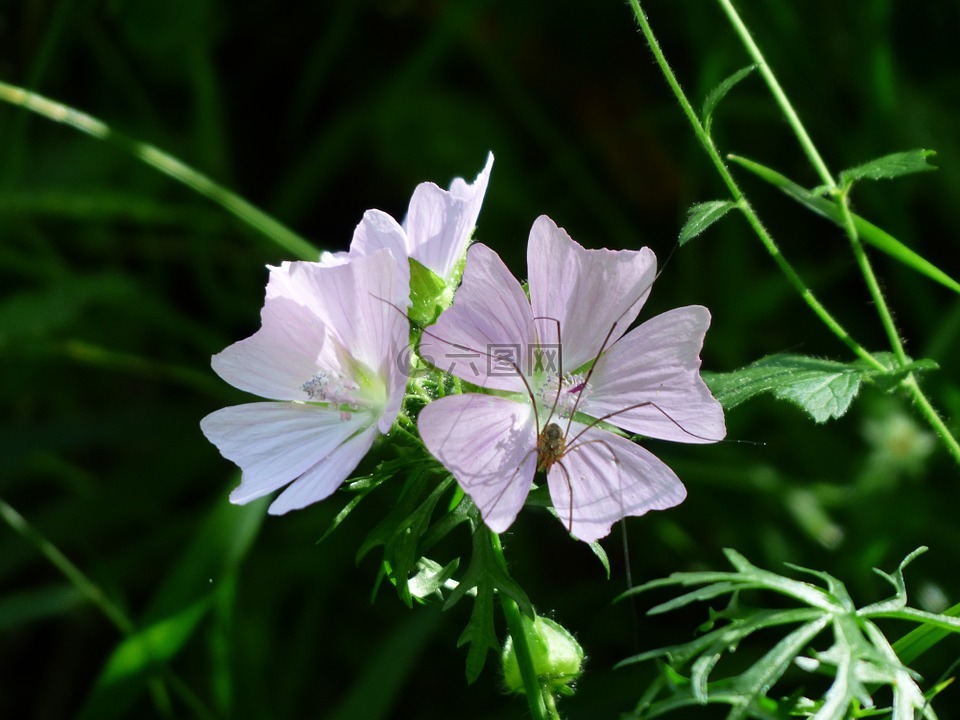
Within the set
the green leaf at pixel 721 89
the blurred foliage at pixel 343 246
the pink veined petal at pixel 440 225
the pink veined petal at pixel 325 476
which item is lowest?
the blurred foliage at pixel 343 246

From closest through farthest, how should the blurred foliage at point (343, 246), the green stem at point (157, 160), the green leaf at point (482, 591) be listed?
the green leaf at point (482, 591) < the green stem at point (157, 160) < the blurred foliage at point (343, 246)

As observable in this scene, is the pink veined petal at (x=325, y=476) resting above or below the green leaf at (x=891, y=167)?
above

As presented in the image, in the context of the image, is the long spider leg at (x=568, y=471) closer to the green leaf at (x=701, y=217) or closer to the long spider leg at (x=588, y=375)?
the long spider leg at (x=588, y=375)

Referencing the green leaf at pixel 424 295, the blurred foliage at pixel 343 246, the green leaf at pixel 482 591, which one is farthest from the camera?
the blurred foliage at pixel 343 246

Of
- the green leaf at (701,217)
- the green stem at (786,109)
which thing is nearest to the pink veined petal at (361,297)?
the green leaf at (701,217)

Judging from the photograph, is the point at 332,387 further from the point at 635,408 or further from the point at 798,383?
the point at 798,383

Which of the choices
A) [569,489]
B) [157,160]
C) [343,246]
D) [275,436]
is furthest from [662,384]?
[343,246]

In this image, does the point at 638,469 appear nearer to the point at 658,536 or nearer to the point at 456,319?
the point at 456,319
